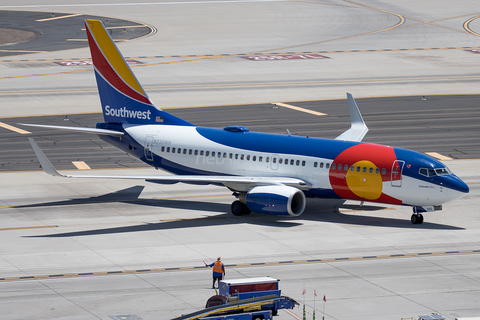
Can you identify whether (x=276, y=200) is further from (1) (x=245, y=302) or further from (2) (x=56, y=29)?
(2) (x=56, y=29)

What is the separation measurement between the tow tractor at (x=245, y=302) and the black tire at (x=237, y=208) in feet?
51.1

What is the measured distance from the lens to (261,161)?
45688 mm

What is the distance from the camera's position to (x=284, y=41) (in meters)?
112

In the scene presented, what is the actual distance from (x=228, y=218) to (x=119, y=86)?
1168cm

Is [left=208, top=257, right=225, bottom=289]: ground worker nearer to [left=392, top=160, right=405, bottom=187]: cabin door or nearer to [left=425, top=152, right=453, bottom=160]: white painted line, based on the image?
[left=392, top=160, right=405, bottom=187]: cabin door

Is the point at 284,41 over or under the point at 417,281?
over

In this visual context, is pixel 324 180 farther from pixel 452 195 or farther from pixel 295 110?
pixel 295 110

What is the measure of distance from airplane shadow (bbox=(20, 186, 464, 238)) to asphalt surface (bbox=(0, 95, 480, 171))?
936cm

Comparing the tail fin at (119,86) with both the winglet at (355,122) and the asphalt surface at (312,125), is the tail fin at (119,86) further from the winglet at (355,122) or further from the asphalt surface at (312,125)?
the winglet at (355,122)

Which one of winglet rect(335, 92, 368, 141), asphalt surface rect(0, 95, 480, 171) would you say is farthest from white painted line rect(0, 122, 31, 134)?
winglet rect(335, 92, 368, 141)

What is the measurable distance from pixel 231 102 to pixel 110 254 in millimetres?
42596

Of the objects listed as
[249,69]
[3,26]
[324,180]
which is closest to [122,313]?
[324,180]

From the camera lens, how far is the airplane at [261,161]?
42344mm

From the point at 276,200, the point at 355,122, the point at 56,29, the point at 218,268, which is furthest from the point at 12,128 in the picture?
the point at 56,29
